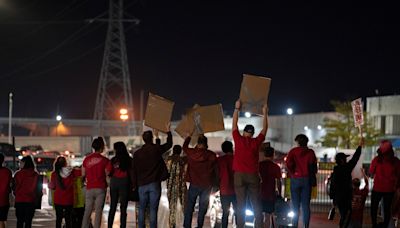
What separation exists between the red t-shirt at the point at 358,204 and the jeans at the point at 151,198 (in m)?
4.09

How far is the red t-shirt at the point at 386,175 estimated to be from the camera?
45.6ft

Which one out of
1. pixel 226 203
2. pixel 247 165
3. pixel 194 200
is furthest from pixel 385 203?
pixel 194 200

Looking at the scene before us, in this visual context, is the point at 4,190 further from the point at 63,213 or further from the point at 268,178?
the point at 268,178

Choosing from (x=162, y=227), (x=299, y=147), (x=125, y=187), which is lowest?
(x=162, y=227)

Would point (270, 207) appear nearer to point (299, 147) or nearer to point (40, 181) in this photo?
point (299, 147)

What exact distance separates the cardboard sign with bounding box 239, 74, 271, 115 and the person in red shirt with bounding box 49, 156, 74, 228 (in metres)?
3.52

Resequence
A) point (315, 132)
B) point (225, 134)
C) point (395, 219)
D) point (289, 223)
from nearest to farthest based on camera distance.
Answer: point (289, 223), point (395, 219), point (315, 132), point (225, 134)

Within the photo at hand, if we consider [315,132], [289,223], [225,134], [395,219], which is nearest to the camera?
[289,223]

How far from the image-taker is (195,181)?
1289 cm

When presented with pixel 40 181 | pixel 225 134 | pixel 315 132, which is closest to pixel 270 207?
pixel 40 181

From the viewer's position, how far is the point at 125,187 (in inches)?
517

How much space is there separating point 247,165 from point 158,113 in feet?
8.11

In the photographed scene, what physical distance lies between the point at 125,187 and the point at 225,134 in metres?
61.7

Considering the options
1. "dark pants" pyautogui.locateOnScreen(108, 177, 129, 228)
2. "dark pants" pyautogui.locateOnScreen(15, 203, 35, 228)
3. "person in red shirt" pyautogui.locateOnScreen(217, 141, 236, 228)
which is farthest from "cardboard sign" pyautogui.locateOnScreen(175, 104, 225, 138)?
"dark pants" pyautogui.locateOnScreen(15, 203, 35, 228)
